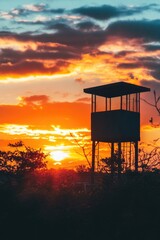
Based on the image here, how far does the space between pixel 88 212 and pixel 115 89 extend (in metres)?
13.1

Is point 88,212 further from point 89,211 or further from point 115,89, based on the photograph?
point 115,89

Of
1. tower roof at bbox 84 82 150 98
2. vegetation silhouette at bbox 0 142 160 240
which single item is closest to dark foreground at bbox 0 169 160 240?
vegetation silhouette at bbox 0 142 160 240

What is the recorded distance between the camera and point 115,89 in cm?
2484

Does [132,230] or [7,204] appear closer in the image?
[132,230]

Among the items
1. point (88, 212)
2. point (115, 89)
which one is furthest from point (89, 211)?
point (115, 89)

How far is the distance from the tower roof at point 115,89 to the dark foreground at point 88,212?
34.0ft

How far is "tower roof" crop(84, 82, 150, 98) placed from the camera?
24.3 meters

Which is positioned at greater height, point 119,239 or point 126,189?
point 126,189

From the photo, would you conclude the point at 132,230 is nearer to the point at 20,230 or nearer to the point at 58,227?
the point at 58,227

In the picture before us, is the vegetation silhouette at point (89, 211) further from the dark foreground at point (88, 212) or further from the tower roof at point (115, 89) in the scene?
the tower roof at point (115, 89)

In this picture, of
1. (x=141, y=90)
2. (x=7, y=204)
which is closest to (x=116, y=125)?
(x=141, y=90)

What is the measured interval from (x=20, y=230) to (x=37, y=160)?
15506 millimetres

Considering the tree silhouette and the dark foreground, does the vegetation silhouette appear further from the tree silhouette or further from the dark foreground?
the tree silhouette

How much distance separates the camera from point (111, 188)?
A: 13.0 m
